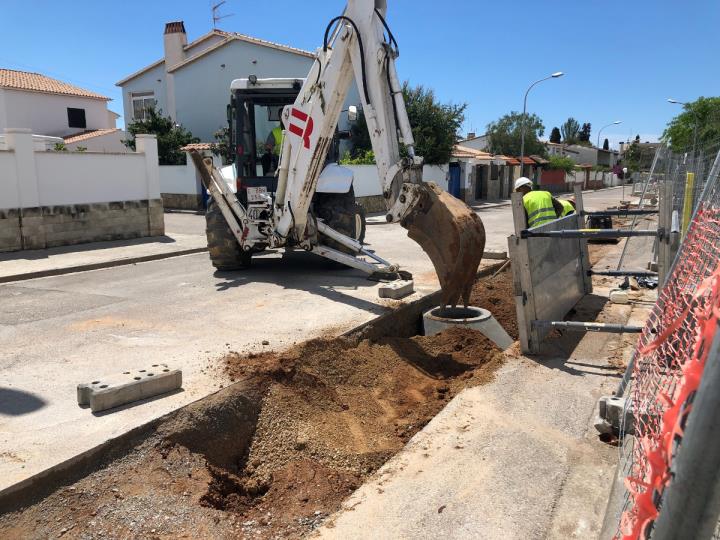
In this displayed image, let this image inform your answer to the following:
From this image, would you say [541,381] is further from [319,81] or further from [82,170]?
[82,170]

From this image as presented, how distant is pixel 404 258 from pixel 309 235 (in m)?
3.24

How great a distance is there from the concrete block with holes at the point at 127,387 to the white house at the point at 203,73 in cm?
2148

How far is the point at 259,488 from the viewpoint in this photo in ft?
12.4

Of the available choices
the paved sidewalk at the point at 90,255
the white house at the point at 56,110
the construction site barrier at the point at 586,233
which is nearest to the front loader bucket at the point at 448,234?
the construction site barrier at the point at 586,233

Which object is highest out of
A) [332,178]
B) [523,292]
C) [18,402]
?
[332,178]

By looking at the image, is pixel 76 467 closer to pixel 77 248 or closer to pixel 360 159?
pixel 77 248

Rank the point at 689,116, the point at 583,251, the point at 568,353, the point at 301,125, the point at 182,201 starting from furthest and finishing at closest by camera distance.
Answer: the point at 689,116 < the point at 182,201 < the point at 583,251 < the point at 301,125 < the point at 568,353

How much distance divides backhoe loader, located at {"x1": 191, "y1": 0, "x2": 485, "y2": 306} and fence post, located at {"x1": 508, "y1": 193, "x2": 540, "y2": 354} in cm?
60

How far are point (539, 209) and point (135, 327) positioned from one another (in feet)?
15.5

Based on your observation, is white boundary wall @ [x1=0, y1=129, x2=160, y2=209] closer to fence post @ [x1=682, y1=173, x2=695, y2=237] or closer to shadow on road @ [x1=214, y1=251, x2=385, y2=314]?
shadow on road @ [x1=214, y1=251, x2=385, y2=314]

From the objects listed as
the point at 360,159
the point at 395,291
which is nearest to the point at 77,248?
the point at 395,291

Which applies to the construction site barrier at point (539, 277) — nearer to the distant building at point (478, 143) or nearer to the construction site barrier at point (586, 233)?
the construction site barrier at point (586, 233)

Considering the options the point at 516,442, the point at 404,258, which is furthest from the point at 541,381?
the point at 404,258

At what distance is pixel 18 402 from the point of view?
4297 millimetres
